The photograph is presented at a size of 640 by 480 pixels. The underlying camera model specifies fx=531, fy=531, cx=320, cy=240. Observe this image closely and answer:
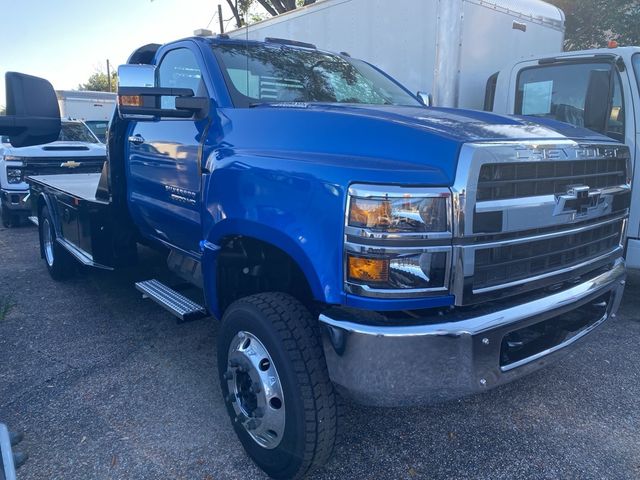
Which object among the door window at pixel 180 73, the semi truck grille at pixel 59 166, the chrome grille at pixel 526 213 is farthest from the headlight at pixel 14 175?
the chrome grille at pixel 526 213

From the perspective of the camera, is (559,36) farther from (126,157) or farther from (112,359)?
(112,359)

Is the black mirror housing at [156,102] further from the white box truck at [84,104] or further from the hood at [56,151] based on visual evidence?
the white box truck at [84,104]

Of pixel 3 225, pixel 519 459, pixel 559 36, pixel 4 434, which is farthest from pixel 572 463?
pixel 3 225

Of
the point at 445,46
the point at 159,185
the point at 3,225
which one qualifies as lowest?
the point at 3,225

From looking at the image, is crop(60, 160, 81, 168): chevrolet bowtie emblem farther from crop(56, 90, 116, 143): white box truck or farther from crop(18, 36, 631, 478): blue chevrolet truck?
crop(56, 90, 116, 143): white box truck

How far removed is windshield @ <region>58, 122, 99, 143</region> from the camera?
10453 millimetres

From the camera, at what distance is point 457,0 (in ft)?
18.0

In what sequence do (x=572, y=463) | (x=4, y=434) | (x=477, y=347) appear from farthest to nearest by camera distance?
1. (x=572, y=463)
2. (x=477, y=347)
3. (x=4, y=434)

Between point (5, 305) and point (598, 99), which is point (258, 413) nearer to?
point (5, 305)

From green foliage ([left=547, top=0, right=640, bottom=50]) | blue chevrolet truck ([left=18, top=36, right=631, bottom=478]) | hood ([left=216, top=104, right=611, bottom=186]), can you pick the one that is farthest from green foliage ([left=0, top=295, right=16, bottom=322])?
green foliage ([left=547, top=0, right=640, bottom=50])

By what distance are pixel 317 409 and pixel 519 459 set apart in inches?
46.9

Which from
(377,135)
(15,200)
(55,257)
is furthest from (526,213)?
(15,200)

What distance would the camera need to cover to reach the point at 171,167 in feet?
11.6

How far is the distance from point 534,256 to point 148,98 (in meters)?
2.24
